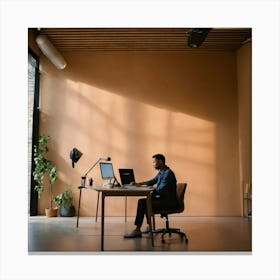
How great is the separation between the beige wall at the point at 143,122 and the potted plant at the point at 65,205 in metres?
0.37

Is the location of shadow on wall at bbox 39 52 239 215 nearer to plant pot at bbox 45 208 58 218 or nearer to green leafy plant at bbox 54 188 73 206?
green leafy plant at bbox 54 188 73 206

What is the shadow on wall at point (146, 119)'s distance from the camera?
909 cm

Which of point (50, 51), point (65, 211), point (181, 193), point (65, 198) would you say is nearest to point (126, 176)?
point (181, 193)

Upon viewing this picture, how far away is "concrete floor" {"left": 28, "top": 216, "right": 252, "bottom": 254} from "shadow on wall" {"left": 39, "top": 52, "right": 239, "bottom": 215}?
3.43 feet

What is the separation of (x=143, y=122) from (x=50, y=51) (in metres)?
2.46

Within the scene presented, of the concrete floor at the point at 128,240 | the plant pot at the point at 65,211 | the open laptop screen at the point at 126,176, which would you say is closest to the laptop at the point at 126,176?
the open laptop screen at the point at 126,176

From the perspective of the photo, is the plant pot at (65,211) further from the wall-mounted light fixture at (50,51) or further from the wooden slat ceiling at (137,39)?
the wooden slat ceiling at (137,39)

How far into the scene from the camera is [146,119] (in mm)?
9141
